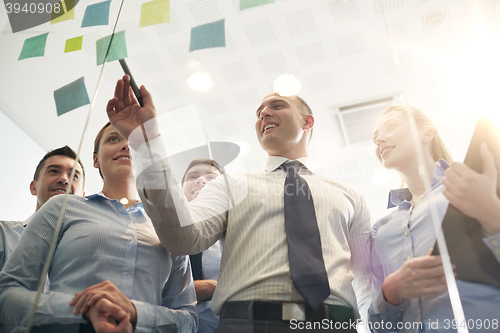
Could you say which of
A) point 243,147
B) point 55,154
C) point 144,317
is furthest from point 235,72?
point 144,317

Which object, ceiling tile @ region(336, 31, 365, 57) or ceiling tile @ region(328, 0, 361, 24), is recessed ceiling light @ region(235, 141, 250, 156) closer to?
ceiling tile @ region(336, 31, 365, 57)

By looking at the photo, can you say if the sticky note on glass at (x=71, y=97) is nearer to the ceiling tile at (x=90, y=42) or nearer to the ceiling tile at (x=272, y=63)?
the ceiling tile at (x=90, y=42)

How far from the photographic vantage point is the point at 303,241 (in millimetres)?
1120

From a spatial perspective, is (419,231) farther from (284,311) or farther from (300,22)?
(300,22)

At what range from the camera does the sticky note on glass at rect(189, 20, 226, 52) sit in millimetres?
1431

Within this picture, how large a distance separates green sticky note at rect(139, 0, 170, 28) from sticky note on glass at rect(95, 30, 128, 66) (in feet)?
0.35

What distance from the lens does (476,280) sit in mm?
854

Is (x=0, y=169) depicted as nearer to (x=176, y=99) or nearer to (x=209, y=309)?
(x=176, y=99)

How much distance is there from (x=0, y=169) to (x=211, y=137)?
0.97 m

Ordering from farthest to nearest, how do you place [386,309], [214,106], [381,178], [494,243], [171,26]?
[171,26] → [214,106] → [381,178] → [386,309] → [494,243]

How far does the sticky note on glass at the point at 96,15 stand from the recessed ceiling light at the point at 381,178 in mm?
1341

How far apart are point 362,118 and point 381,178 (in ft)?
0.74

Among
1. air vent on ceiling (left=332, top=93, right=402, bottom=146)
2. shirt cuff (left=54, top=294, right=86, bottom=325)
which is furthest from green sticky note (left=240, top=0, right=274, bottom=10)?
shirt cuff (left=54, top=294, right=86, bottom=325)

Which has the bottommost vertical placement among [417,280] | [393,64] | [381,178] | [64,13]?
[417,280]
